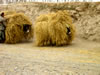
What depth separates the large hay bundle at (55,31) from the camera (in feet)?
22.2

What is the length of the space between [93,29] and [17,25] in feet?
10.3

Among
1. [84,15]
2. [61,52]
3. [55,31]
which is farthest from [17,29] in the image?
[84,15]

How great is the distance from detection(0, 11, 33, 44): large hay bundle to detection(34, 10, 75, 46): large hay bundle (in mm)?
958

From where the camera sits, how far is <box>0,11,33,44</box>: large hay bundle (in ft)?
25.0

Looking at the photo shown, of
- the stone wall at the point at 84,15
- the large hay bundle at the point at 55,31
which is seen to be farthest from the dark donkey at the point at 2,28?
the stone wall at the point at 84,15

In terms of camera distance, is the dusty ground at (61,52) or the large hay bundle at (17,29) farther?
the large hay bundle at (17,29)

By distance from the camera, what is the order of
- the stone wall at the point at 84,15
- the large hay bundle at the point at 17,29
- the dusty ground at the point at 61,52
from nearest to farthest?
the dusty ground at the point at 61,52, the large hay bundle at the point at 17,29, the stone wall at the point at 84,15

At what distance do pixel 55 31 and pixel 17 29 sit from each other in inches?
64.6

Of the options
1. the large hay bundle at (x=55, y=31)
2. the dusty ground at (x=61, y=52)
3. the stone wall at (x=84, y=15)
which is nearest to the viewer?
the dusty ground at (x=61, y=52)

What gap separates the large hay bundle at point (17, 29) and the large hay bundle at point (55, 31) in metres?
0.96

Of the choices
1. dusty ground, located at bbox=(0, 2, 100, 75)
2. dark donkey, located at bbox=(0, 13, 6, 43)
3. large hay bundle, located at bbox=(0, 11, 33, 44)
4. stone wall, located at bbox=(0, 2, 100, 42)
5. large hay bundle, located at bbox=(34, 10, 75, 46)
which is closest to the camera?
dusty ground, located at bbox=(0, 2, 100, 75)

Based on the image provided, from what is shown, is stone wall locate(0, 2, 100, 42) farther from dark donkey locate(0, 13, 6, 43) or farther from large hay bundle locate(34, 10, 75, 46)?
dark donkey locate(0, 13, 6, 43)

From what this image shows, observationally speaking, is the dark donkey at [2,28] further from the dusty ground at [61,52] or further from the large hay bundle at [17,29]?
the dusty ground at [61,52]

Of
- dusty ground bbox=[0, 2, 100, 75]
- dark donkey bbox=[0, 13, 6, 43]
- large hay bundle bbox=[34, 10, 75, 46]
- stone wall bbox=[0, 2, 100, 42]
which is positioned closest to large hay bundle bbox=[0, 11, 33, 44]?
dark donkey bbox=[0, 13, 6, 43]
